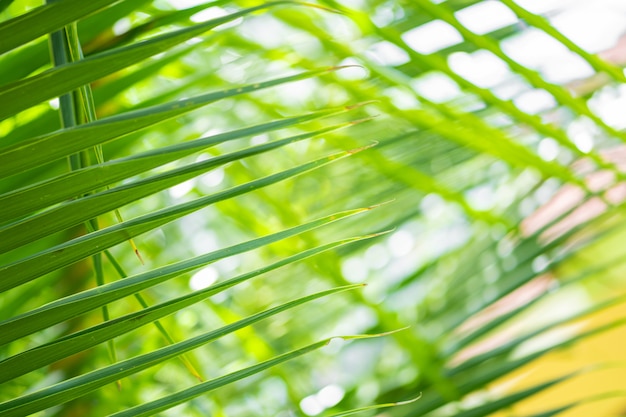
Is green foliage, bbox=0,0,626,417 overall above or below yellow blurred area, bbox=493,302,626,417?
below

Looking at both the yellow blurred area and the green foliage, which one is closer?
the green foliage

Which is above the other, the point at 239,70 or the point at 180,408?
the point at 239,70

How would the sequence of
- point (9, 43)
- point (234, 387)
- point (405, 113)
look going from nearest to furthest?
point (9, 43) < point (405, 113) < point (234, 387)

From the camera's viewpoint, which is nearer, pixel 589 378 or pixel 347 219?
pixel 347 219

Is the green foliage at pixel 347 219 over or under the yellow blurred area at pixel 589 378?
under

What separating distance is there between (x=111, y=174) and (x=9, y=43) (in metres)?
A: 0.04

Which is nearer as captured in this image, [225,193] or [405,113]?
[225,193]

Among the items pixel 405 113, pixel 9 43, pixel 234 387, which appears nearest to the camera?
pixel 9 43

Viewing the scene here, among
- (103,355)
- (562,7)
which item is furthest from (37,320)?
(562,7)

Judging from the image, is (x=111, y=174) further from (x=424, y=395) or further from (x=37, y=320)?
(x=424, y=395)

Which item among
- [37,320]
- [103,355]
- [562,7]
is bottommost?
[37,320]

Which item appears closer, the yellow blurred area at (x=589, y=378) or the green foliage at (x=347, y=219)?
the green foliage at (x=347, y=219)

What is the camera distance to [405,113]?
42cm

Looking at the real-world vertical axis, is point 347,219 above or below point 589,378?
below
